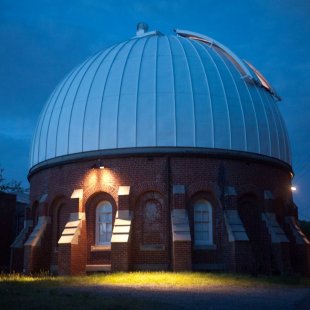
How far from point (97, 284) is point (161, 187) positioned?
6.64 metres

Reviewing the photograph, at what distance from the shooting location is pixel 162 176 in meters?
21.9

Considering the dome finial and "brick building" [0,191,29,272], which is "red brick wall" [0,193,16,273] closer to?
"brick building" [0,191,29,272]

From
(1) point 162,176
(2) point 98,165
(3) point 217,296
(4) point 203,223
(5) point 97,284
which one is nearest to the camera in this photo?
(3) point 217,296

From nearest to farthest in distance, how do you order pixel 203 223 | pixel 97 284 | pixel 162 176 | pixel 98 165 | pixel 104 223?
pixel 97 284 → pixel 162 176 → pixel 203 223 → pixel 98 165 → pixel 104 223

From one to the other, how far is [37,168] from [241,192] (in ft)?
35.2

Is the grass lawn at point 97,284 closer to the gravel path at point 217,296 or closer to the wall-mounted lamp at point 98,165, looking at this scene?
the gravel path at point 217,296

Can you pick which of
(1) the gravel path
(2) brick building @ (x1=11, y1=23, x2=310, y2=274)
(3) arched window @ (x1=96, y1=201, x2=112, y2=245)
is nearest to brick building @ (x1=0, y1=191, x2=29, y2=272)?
(2) brick building @ (x1=11, y1=23, x2=310, y2=274)

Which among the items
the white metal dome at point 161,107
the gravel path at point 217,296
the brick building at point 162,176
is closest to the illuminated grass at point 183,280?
the gravel path at point 217,296

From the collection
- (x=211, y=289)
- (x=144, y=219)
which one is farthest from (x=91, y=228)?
(x=211, y=289)

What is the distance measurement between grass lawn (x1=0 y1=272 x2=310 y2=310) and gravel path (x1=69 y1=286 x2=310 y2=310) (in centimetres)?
56

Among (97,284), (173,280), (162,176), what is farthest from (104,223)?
(173,280)

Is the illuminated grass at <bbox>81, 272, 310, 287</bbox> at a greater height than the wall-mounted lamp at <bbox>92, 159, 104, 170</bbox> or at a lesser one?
lesser

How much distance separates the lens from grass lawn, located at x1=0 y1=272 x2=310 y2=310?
10391 millimetres

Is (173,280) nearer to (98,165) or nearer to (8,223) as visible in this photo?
(98,165)
